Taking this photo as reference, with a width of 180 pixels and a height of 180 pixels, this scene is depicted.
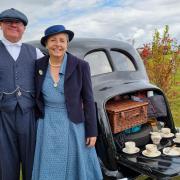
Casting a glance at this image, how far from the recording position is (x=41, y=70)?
318cm

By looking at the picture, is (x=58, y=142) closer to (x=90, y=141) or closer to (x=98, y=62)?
(x=90, y=141)

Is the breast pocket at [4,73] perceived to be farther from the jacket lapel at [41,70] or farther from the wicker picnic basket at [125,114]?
the wicker picnic basket at [125,114]

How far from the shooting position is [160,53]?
29.5 feet

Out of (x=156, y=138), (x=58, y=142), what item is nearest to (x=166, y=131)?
(x=156, y=138)

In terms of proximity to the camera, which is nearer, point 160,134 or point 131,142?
point 131,142

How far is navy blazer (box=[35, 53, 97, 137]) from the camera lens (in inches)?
122

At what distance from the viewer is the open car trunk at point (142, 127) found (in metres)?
3.55

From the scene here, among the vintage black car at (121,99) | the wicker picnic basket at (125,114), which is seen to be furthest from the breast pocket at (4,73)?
the wicker picnic basket at (125,114)

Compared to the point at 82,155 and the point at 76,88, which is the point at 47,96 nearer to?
the point at 76,88

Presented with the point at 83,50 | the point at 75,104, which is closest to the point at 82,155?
the point at 75,104

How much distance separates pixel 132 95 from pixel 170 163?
1.15m

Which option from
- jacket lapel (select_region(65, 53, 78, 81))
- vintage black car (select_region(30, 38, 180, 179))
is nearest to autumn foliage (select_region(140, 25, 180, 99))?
vintage black car (select_region(30, 38, 180, 179))

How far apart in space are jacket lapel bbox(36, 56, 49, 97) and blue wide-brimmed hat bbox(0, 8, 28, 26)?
393mm

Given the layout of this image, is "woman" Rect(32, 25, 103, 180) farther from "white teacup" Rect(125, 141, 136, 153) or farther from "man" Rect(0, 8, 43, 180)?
"white teacup" Rect(125, 141, 136, 153)
